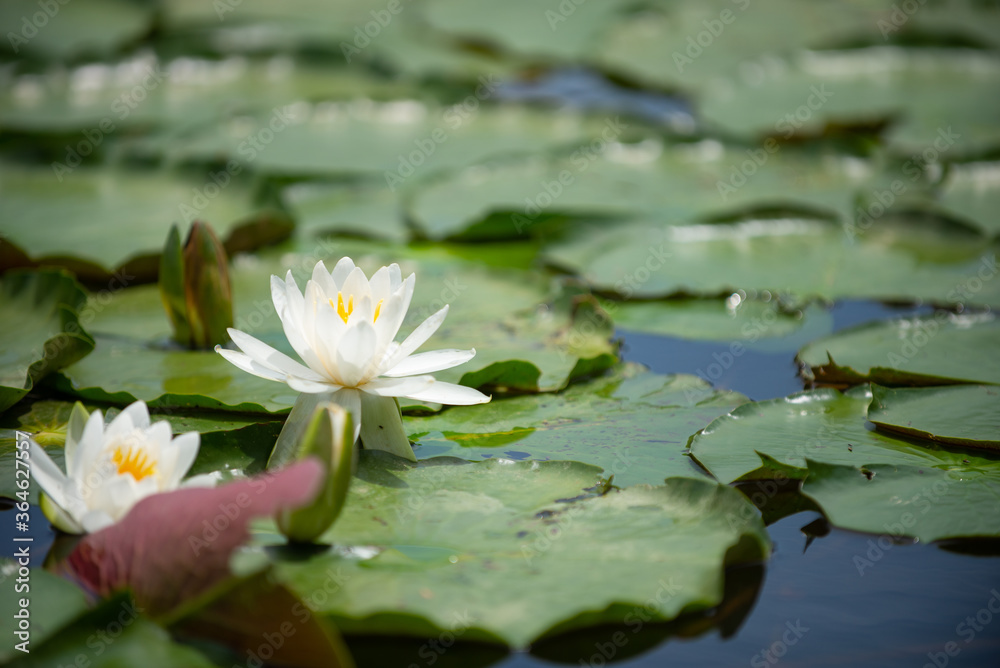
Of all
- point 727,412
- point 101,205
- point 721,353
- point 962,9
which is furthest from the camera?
point 962,9

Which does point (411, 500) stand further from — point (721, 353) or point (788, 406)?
point (721, 353)

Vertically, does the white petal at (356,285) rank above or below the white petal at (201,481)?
above

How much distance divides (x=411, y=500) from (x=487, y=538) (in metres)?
0.20

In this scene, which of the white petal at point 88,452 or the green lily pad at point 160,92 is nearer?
the white petal at point 88,452

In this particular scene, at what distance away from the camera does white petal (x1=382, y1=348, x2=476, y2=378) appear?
1809 millimetres

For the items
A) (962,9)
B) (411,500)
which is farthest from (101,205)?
(962,9)

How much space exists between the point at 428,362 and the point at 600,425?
1.76ft

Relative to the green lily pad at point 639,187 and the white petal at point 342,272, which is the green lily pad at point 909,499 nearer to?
the white petal at point 342,272

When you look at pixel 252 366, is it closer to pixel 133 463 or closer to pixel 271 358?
pixel 271 358

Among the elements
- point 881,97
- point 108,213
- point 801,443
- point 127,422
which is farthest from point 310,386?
point 881,97

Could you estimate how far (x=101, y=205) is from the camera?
3.36 metres

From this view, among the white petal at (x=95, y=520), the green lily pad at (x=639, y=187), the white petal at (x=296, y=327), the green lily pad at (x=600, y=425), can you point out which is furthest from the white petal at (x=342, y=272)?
the green lily pad at (x=639, y=187)

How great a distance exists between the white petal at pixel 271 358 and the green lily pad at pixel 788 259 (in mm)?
1434

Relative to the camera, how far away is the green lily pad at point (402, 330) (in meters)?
2.17
